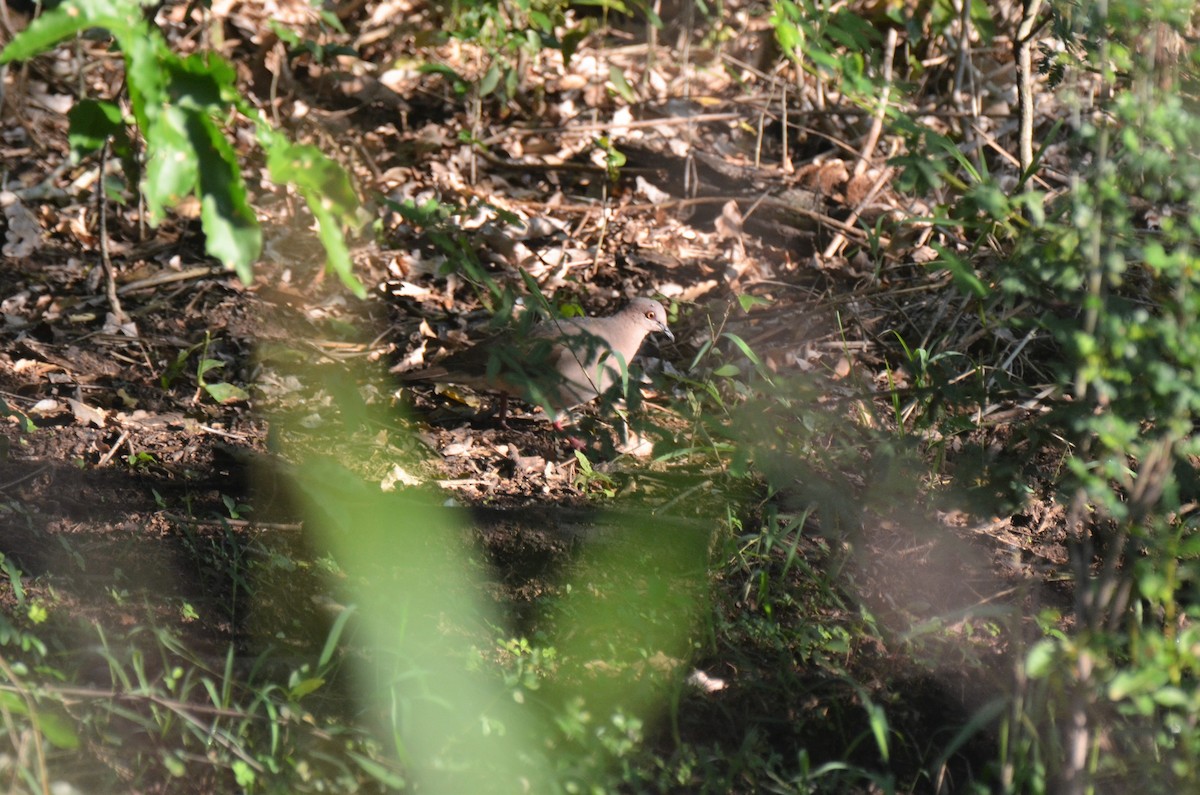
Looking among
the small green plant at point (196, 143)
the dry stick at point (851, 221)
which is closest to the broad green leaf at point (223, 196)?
the small green plant at point (196, 143)

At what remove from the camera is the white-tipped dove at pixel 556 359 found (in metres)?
2.68

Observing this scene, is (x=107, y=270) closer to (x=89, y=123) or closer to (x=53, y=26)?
(x=89, y=123)

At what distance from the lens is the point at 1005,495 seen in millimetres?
2807

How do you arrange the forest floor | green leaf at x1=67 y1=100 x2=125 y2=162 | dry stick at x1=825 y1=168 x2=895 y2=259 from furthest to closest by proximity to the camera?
dry stick at x1=825 y1=168 x2=895 y2=259
the forest floor
green leaf at x1=67 y1=100 x2=125 y2=162

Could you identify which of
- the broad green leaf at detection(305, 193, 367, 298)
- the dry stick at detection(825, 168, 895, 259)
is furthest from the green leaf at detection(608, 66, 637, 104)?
the broad green leaf at detection(305, 193, 367, 298)

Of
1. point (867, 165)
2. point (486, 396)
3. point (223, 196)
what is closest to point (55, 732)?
point (223, 196)

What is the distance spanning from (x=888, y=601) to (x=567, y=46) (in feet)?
10.7

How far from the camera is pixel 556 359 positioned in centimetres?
335

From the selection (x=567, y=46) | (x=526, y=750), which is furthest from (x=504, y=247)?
(x=526, y=750)

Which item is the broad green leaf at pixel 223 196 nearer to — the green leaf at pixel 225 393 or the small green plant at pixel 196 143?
the small green plant at pixel 196 143

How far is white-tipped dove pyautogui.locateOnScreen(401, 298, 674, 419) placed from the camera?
2.68 metres

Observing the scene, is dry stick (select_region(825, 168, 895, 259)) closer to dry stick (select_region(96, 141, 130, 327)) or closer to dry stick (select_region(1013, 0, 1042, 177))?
dry stick (select_region(1013, 0, 1042, 177))

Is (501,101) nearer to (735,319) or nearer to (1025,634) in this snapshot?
(735,319)

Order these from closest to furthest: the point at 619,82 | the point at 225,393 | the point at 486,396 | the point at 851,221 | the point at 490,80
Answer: the point at 225,393 < the point at 486,396 < the point at 851,221 < the point at 490,80 < the point at 619,82
